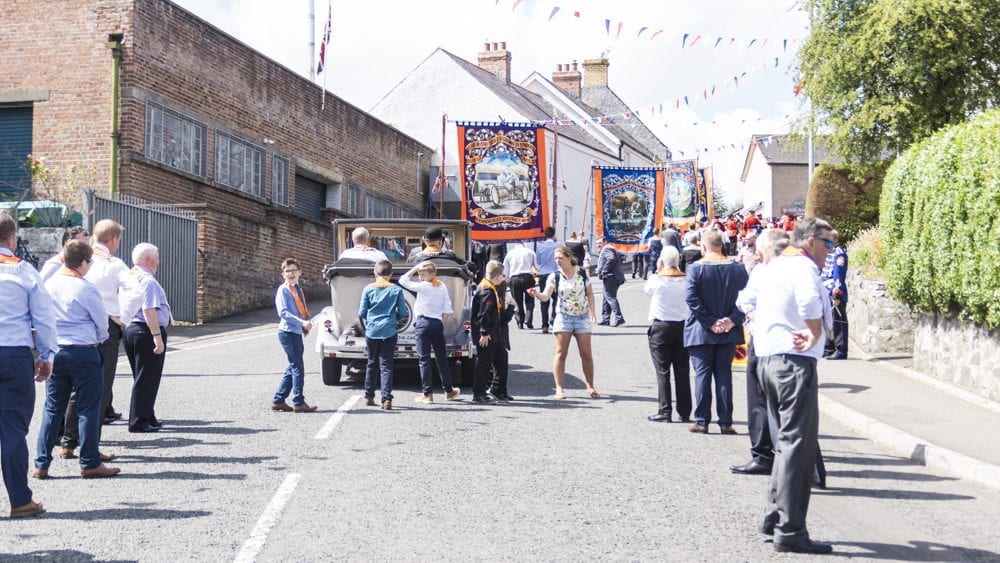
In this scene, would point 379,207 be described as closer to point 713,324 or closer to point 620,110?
point 713,324

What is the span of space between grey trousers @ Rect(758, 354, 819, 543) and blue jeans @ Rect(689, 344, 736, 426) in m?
3.39

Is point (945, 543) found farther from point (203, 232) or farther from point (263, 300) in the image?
point (263, 300)

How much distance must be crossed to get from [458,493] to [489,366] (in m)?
4.29

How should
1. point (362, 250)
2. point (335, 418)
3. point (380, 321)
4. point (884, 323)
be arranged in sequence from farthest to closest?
1. point (884, 323)
2. point (362, 250)
3. point (380, 321)
4. point (335, 418)

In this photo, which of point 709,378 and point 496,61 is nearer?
point 709,378

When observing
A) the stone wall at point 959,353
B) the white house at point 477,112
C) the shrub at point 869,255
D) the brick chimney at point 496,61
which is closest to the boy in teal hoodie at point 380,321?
the stone wall at point 959,353

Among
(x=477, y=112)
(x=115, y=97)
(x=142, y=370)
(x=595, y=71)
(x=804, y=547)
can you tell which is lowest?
(x=804, y=547)

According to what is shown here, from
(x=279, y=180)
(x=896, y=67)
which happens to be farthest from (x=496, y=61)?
(x=896, y=67)

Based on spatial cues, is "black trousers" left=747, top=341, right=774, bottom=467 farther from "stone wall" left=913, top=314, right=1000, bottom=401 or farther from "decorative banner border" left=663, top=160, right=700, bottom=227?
"decorative banner border" left=663, top=160, right=700, bottom=227

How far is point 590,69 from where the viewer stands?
65.3m

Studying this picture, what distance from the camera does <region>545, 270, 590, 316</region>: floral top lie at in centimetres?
1148

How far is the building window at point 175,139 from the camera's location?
2169 cm

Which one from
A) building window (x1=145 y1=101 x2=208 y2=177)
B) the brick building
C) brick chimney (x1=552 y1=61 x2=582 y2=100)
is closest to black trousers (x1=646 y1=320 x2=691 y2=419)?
the brick building

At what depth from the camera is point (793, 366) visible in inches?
233
